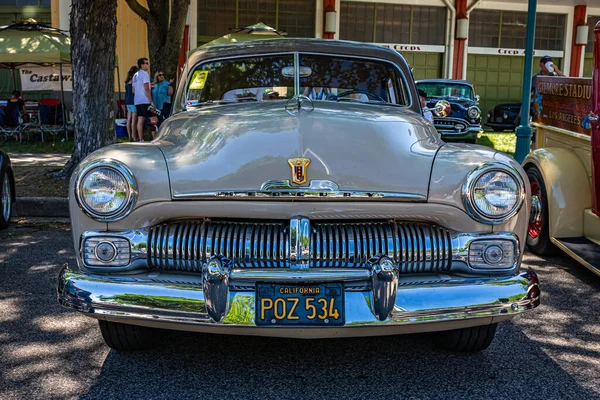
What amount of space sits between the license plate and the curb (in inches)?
205

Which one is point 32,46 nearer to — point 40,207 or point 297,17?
→ point 40,207

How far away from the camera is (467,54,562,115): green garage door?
2241cm

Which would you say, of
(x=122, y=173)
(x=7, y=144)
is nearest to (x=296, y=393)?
(x=122, y=173)

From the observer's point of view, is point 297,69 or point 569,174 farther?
point 569,174

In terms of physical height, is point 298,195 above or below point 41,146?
above

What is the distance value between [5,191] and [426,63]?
17145 mm

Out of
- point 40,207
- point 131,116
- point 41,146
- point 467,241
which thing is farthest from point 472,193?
point 41,146

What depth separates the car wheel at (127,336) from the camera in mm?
3424

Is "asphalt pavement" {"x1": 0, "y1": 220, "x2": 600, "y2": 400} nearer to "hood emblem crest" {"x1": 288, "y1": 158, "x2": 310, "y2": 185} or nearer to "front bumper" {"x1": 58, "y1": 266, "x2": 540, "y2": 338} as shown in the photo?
"front bumper" {"x1": 58, "y1": 266, "x2": 540, "y2": 338}

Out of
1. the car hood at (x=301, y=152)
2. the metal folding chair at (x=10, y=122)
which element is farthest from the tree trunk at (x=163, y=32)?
the car hood at (x=301, y=152)

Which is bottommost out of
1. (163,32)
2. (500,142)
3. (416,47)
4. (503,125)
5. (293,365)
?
(293,365)

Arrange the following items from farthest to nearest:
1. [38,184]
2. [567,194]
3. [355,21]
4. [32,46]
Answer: [355,21] < [32,46] < [38,184] < [567,194]

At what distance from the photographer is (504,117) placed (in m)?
20.1

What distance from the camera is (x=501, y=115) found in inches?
792
